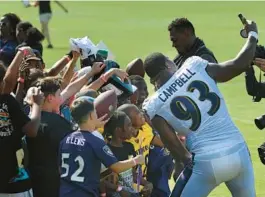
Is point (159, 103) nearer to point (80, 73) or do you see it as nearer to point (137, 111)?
point (137, 111)

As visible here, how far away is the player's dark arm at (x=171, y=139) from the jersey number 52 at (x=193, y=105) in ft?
0.46

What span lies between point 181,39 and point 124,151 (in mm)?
1912

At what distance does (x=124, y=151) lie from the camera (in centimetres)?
780

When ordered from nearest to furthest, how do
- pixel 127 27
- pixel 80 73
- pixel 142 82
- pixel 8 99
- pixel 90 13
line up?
pixel 8 99 → pixel 80 73 → pixel 142 82 → pixel 127 27 → pixel 90 13

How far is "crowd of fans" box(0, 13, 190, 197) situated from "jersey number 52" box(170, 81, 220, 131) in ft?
1.77

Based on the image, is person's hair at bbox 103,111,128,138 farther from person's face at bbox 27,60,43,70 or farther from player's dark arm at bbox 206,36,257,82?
person's face at bbox 27,60,43,70

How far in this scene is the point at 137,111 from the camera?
318 inches

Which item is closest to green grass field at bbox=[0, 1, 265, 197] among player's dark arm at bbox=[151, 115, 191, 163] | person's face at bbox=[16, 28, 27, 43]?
player's dark arm at bbox=[151, 115, 191, 163]

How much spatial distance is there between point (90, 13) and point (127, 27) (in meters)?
6.22

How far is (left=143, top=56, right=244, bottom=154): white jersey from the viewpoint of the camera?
7309 mm

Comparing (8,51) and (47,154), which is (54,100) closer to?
(47,154)

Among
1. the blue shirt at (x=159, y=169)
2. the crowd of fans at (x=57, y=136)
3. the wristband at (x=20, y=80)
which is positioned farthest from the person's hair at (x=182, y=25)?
the wristband at (x=20, y=80)

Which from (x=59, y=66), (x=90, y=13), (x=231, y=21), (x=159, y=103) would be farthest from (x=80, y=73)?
(x=90, y=13)

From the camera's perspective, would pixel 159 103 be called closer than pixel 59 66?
Yes
